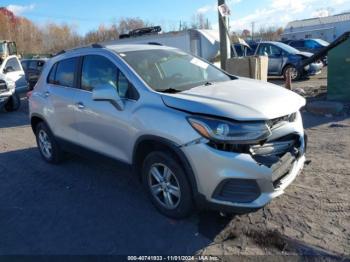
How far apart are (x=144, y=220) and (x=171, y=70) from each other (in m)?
1.81

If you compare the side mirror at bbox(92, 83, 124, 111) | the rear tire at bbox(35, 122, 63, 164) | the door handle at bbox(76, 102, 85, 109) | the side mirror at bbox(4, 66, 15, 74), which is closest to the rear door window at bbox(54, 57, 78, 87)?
the door handle at bbox(76, 102, 85, 109)

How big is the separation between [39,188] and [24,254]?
172 centimetres

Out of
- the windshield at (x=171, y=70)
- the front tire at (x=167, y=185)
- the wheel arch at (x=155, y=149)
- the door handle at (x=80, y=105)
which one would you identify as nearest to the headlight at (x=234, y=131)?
the wheel arch at (x=155, y=149)

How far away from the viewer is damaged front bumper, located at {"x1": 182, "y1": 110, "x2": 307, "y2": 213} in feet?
11.1

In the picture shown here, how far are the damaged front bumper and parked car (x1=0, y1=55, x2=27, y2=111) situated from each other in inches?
419

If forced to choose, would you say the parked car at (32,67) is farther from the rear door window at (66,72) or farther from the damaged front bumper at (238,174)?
the damaged front bumper at (238,174)

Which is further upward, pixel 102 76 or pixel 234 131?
pixel 102 76

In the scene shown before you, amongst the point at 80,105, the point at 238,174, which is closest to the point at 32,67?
the point at 80,105

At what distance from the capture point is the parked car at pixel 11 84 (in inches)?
492

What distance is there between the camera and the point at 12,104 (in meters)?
13.2

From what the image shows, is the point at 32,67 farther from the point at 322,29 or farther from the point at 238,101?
the point at 322,29

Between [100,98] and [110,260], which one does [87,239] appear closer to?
[110,260]

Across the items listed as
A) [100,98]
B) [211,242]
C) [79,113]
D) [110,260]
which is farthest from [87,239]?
[79,113]

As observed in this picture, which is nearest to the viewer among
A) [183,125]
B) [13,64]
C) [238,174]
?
[238,174]
